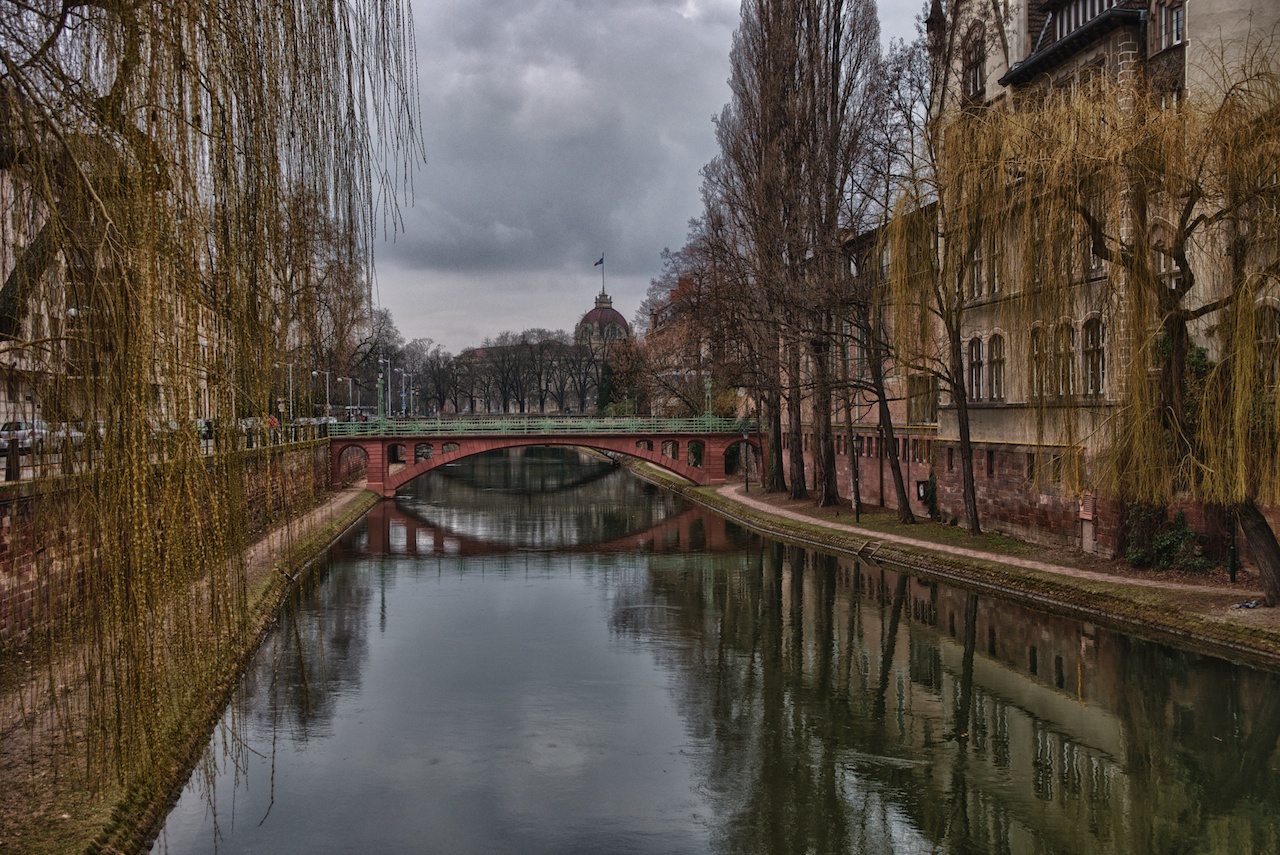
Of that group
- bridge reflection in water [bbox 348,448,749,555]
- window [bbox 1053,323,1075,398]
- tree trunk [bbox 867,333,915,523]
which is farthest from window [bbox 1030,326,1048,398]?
bridge reflection in water [bbox 348,448,749,555]

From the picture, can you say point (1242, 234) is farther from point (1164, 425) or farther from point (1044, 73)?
point (1044, 73)

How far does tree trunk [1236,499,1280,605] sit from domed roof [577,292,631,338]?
117 meters

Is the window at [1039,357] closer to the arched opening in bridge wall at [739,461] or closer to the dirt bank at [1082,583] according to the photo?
the dirt bank at [1082,583]

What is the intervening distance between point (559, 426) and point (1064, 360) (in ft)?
119

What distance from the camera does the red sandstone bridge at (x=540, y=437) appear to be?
52.3 metres

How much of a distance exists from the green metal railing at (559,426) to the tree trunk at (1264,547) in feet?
119

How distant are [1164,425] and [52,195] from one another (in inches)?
706

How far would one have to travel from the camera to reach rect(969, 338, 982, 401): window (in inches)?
1170

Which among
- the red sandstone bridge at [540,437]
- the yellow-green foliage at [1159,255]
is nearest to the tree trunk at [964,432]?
the yellow-green foliage at [1159,255]

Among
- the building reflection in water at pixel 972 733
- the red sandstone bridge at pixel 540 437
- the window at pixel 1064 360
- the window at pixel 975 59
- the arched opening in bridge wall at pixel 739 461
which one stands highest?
the window at pixel 975 59

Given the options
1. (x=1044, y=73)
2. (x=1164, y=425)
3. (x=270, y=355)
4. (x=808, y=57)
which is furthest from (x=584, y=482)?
(x=270, y=355)

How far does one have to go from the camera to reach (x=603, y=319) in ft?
481

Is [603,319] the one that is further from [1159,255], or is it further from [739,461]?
[1159,255]

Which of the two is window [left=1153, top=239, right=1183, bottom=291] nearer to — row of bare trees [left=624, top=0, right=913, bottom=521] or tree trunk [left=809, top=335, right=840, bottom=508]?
row of bare trees [left=624, top=0, right=913, bottom=521]
